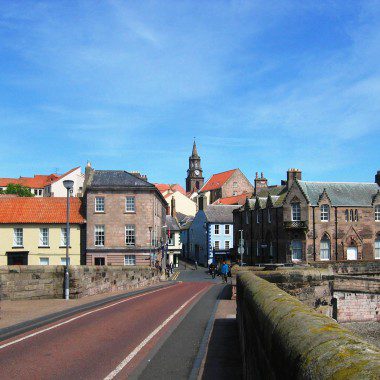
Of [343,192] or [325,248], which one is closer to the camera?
[325,248]

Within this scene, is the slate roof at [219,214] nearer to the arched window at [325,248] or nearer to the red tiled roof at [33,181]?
the arched window at [325,248]

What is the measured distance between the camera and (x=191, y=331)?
14.6 metres

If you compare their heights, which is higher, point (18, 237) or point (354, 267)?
point (18, 237)

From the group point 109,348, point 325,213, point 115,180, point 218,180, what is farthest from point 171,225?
point 109,348

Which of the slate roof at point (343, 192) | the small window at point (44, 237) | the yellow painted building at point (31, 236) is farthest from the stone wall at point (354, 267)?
the small window at point (44, 237)

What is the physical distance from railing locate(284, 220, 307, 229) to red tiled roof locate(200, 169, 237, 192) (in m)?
66.6

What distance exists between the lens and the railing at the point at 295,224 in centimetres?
5321

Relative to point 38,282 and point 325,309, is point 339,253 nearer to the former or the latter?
point 325,309

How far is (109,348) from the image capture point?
1156 cm

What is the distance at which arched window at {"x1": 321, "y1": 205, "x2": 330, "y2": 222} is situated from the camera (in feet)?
179

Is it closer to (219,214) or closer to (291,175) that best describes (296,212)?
(291,175)

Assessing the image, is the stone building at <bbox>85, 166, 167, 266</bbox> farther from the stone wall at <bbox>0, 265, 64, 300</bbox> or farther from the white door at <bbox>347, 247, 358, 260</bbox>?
the stone wall at <bbox>0, 265, 64, 300</bbox>

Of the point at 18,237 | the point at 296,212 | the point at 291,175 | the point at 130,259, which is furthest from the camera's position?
the point at 291,175

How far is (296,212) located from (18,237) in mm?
29883
